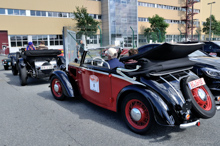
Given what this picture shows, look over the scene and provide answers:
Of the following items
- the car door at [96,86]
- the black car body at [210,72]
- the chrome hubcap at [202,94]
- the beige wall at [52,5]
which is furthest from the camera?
the beige wall at [52,5]

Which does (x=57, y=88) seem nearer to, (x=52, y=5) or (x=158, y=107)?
(x=158, y=107)

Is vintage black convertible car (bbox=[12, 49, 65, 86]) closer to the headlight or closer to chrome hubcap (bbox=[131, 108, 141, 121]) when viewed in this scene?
chrome hubcap (bbox=[131, 108, 141, 121])

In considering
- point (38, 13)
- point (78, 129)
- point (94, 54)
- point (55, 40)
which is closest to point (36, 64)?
point (94, 54)

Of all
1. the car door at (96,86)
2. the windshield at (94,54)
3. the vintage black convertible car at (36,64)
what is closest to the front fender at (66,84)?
the car door at (96,86)

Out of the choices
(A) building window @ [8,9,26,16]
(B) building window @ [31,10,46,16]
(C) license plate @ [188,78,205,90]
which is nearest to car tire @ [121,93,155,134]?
(C) license plate @ [188,78,205,90]

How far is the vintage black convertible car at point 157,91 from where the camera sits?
3.03m

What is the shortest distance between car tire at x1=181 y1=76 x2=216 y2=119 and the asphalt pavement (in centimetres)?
41

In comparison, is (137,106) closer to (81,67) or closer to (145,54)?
(145,54)

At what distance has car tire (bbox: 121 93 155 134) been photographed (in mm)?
3162

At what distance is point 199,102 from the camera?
3348mm

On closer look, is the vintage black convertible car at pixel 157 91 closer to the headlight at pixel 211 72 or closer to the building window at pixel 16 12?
the headlight at pixel 211 72

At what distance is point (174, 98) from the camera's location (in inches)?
121

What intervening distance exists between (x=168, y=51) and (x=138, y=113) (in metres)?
1.11

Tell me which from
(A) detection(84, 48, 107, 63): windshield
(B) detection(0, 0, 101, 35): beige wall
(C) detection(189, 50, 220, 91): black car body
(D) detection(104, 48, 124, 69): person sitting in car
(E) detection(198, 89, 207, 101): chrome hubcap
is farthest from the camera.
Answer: (B) detection(0, 0, 101, 35): beige wall
